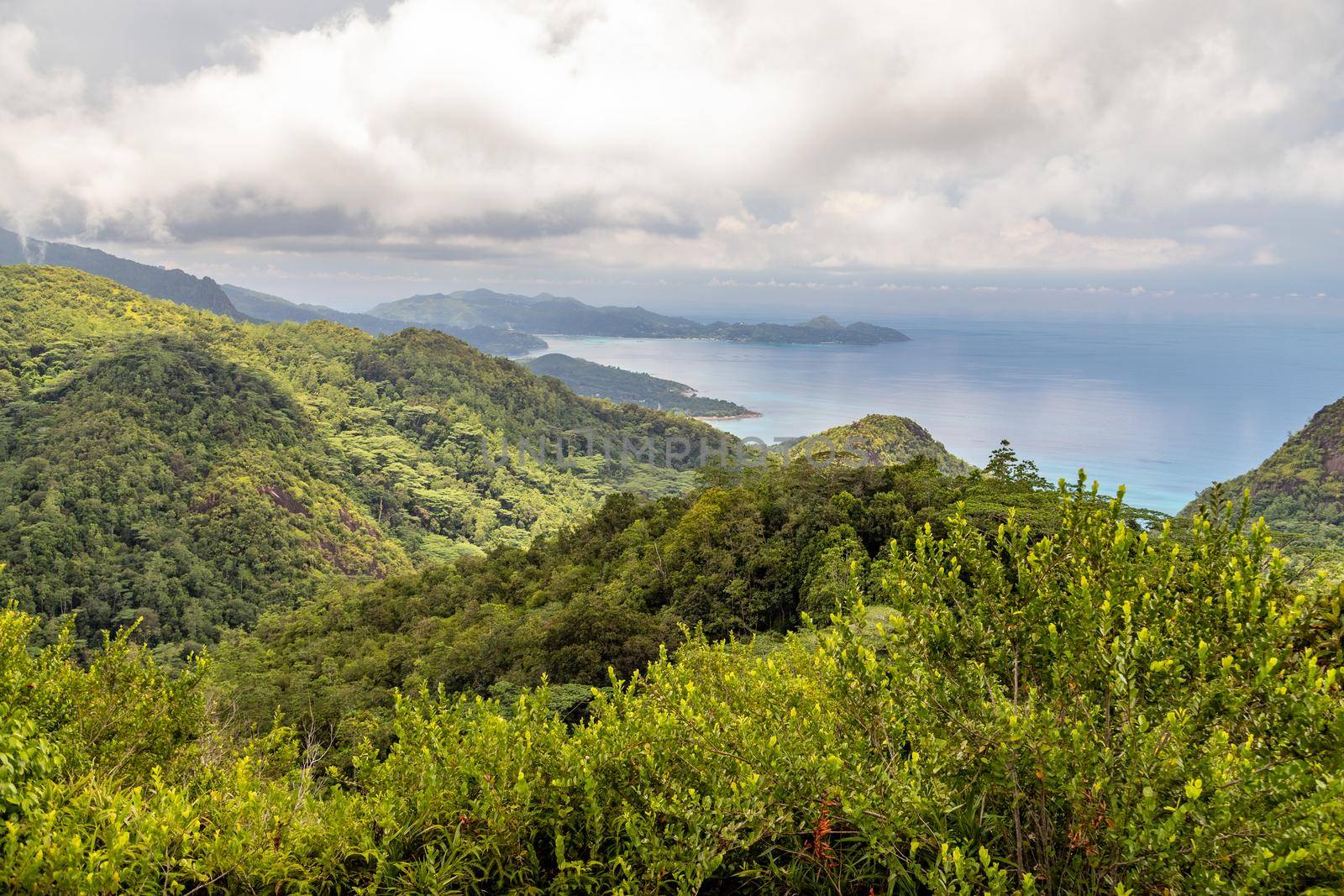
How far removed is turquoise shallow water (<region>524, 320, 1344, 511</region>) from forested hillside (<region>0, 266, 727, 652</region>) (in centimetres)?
3890

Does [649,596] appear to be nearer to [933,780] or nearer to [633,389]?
[933,780]

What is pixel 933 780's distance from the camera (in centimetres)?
243

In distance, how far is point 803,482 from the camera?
19844mm

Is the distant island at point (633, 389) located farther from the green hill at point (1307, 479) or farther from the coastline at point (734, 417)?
the green hill at point (1307, 479)

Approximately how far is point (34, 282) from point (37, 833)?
12419 cm

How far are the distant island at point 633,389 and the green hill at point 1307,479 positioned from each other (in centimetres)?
8193

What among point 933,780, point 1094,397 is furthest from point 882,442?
point 1094,397

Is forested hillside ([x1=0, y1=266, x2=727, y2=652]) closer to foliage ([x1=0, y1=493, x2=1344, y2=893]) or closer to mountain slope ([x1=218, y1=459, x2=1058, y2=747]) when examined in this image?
mountain slope ([x1=218, y1=459, x2=1058, y2=747])

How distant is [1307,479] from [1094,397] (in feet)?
262

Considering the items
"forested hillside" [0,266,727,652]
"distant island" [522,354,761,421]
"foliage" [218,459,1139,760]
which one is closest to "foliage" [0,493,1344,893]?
"foliage" [218,459,1139,760]

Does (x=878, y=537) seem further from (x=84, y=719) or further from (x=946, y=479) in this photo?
(x=84, y=719)

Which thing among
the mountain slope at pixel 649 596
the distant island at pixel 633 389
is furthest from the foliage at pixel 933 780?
the distant island at pixel 633 389

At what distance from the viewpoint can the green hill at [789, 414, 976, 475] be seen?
186 ft

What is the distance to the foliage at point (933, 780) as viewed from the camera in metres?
2.10
